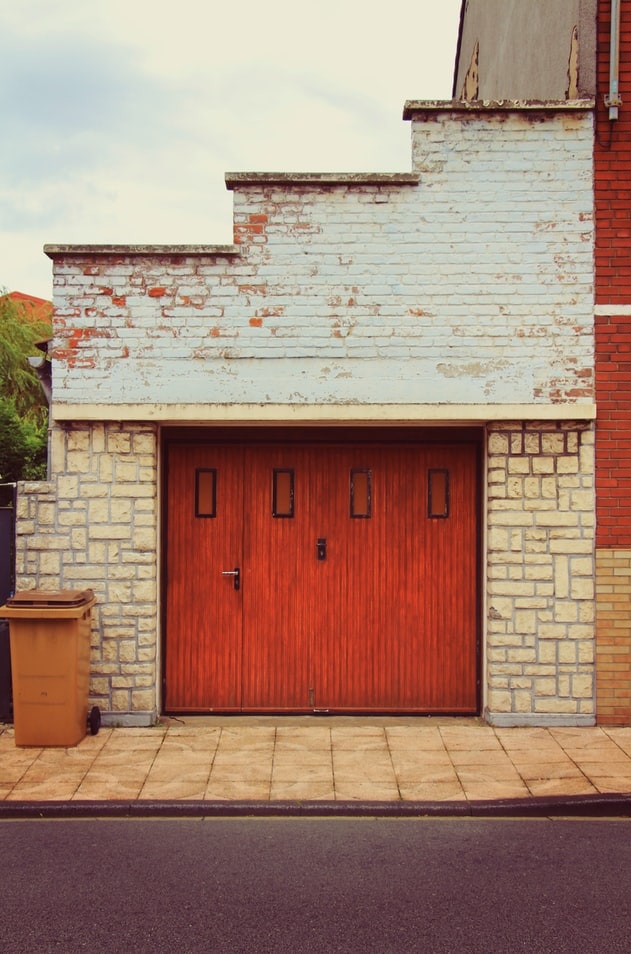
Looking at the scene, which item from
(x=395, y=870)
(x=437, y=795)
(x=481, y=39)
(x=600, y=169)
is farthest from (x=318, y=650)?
(x=481, y=39)

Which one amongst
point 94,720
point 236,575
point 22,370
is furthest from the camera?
point 22,370

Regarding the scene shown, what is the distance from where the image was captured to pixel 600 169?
24.2 ft

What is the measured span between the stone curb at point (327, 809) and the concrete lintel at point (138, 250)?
422 cm

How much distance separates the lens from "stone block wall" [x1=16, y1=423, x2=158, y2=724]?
7422 millimetres

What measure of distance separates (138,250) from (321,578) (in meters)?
3.12

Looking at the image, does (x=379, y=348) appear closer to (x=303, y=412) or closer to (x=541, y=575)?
(x=303, y=412)

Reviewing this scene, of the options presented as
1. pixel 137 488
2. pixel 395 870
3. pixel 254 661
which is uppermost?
pixel 137 488

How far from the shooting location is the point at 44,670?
269 inches

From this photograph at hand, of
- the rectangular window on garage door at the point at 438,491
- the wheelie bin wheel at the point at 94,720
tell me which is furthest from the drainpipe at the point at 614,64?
the wheelie bin wheel at the point at 94,720

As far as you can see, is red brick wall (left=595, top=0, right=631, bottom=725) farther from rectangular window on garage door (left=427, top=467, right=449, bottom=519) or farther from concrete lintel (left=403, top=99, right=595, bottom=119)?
rectangular window on garage door (left=427, top=467, right=449, bottom=519)

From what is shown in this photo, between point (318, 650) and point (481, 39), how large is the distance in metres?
9.38

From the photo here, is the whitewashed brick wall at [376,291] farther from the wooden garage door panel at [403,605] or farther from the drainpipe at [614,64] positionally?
the wooden garage door panel at [403,605]

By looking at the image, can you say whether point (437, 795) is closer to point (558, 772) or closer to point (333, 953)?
point (558, 772)

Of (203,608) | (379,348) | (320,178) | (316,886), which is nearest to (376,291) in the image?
(379,348)
